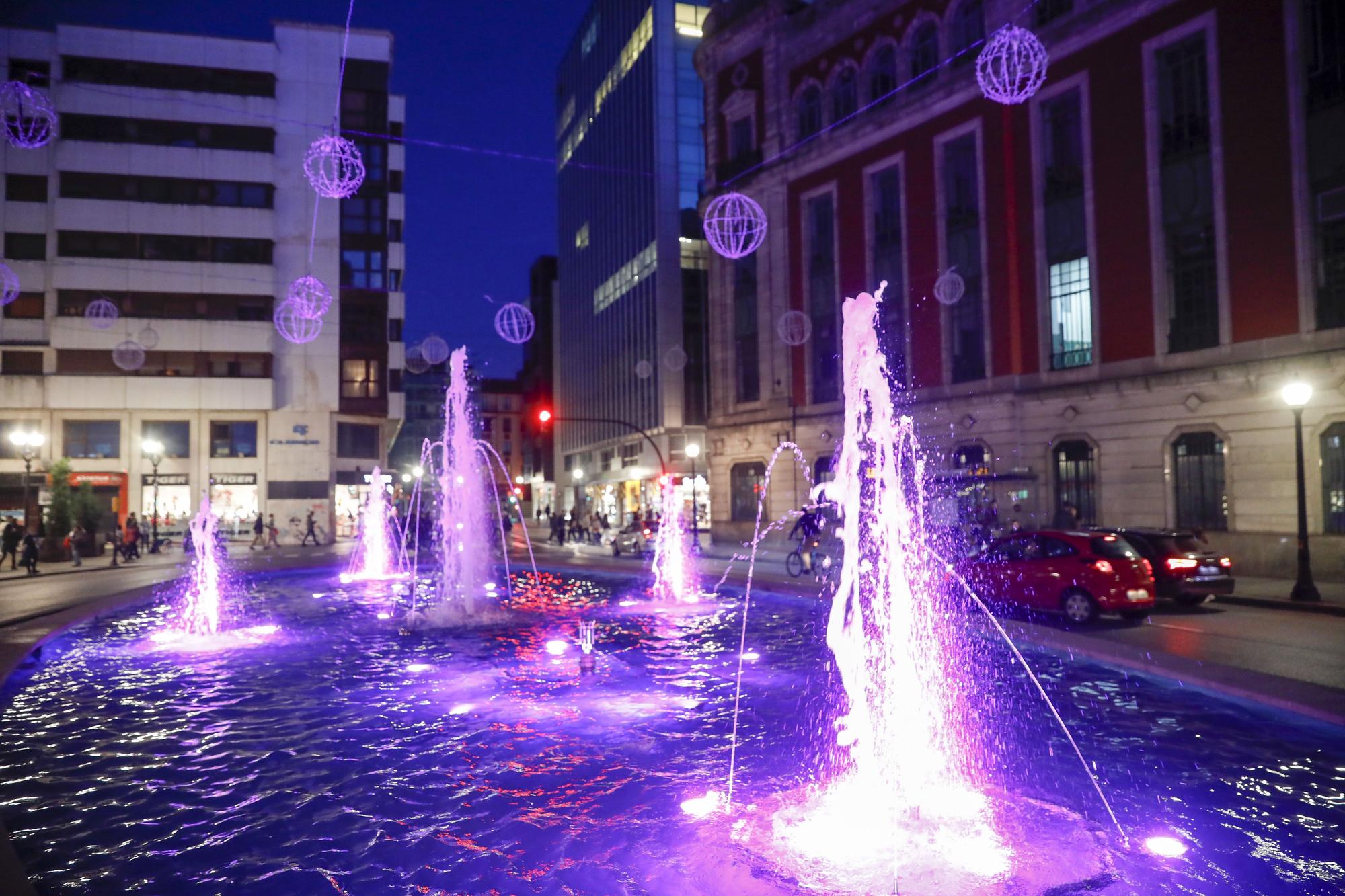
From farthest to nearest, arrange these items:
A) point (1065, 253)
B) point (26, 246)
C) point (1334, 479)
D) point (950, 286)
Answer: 1. point (26, 246)
2. point (950, 286)
3. point (1065, 253)
4. point (1334, 479)

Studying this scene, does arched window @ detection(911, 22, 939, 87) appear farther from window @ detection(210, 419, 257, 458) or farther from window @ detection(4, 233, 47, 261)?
window @ detection(4, 233, 47, 261)

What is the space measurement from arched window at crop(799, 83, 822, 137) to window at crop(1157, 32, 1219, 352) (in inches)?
628

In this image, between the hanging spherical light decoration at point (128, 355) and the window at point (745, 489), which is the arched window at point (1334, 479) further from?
the hanging spherical light decoration at point (128, 355)

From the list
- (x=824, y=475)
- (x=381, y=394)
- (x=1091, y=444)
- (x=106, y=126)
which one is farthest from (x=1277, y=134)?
(x=106, y=126)

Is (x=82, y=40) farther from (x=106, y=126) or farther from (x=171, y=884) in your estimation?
(x=171, y=884)

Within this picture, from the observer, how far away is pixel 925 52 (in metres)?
34.9

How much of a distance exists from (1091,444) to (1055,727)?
21194 mm

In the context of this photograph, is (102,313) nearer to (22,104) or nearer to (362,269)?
(362,269)

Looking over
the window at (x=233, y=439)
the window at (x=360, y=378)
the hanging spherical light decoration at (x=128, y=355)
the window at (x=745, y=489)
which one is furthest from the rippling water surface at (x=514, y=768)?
the window at (x=360, y=378)

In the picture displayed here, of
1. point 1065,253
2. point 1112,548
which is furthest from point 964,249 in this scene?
point 1112,548

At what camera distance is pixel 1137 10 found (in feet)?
86.5

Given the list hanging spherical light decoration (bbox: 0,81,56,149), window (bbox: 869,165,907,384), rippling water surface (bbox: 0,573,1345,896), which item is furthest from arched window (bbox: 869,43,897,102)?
rippling water surface (bbox: 0,573,1345,896)

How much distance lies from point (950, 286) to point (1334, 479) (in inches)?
561

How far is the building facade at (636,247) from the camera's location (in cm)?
6034
